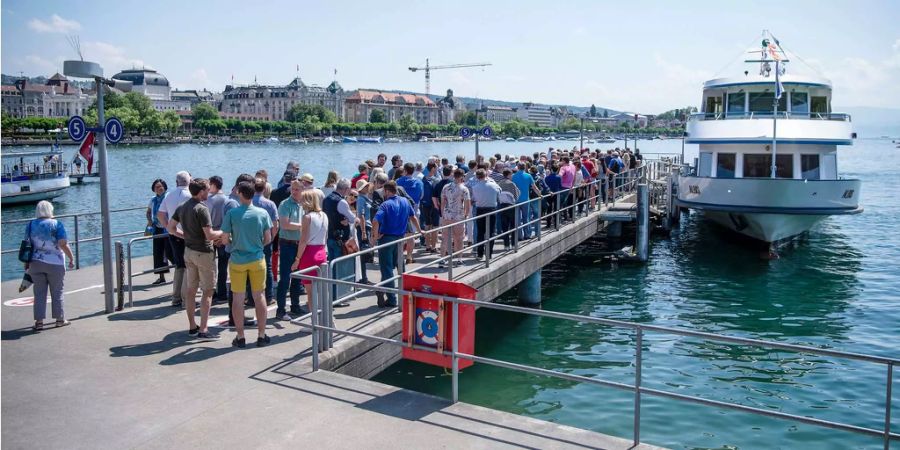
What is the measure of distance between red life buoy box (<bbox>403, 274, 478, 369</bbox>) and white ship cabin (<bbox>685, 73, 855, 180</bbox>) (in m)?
17.4

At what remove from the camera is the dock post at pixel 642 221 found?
826 inches

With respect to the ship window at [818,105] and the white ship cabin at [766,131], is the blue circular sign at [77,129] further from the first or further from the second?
the ship window at [818,105]

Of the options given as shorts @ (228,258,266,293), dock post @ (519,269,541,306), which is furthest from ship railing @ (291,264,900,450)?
dock post @ (519,269,541,306)

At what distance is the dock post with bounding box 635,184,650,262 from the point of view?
20984 millimetres

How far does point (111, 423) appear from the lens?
6059mm

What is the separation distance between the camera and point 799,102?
922 inches

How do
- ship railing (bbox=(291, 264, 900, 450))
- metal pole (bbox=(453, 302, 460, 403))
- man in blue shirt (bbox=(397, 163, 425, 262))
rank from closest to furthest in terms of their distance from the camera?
1. ship railing (bbox=(291, 264, 900, 450))
2. metal pole (bbox=(453, 302, 460, 403))
3. man in blue shirt (bbox=(397, 163, 425, 262))

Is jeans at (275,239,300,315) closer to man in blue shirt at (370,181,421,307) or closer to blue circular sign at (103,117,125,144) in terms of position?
man in blue shirt at (370,181,421,307)

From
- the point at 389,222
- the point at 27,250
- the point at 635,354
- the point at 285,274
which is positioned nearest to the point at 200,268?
the point at 285,274

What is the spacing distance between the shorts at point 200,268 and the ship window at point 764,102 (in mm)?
19979

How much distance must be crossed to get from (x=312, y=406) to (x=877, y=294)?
17.2 m

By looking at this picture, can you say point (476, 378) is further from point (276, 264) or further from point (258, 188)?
point (258, 188)

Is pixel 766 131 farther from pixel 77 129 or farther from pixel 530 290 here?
pixel 77 129

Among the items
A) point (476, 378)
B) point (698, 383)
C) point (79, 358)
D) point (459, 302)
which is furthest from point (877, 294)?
point (79, 358)
